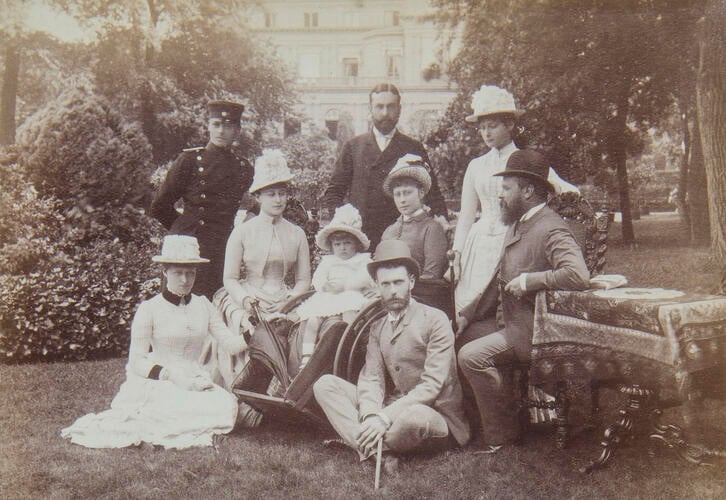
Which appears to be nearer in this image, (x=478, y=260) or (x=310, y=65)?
(x=478, y=260)

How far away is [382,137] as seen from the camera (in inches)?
212

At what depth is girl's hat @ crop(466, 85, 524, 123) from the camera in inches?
176

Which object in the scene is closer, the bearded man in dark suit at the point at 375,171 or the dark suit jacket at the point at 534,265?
the dark suit jacket at the point at 534,265

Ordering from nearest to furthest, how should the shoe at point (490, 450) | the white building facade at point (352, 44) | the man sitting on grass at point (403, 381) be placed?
the man sitting on grass at point (403, 381) < the shoe at point (490, 450) < the white building facade at point (352, 44)

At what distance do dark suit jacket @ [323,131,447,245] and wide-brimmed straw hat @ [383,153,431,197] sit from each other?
45cm

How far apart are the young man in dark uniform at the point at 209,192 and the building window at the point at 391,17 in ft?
6.32

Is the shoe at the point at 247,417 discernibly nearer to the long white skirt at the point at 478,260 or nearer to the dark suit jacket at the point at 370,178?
the long white skirt at the point at 478,260

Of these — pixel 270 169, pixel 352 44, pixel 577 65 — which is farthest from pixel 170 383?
pixel 577 65

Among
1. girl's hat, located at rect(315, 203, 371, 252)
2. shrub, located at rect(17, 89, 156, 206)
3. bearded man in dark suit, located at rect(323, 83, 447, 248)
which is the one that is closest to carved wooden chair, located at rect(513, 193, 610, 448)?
bearded man in dark suit, located at rect(323, 83, 447, 248)

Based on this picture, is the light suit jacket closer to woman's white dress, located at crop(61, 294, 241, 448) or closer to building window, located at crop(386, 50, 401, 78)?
woman's white dress, located at crop(61, 294, 241, 448)

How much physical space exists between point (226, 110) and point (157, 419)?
2273mm

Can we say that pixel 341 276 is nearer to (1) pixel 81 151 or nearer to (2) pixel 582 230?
(2) pixel 582 230

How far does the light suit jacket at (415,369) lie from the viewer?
387 centimetres

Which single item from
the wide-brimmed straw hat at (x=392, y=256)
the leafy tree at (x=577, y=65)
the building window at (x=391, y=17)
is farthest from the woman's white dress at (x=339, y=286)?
the leafy tree at (x=577, y=65)
